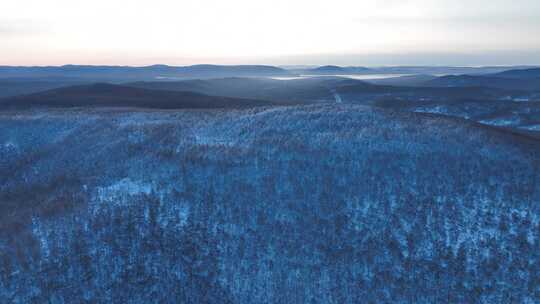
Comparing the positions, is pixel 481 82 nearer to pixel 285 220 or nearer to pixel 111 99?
pixel 111 99

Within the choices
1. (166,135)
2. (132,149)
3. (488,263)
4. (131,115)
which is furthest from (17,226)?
(488,263)

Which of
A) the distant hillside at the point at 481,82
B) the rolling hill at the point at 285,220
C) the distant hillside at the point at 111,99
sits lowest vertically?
the rolling hill at the point at 285,220

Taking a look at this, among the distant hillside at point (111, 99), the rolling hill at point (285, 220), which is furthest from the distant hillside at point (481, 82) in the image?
the rolling hill at point (285, 220)

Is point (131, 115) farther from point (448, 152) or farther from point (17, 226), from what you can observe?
point (448, 152)

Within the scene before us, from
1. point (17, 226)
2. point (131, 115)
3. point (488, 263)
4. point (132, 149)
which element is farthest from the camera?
point (131, 115)

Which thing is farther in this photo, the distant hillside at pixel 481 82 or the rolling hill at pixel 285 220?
the distant hillside at pixel 481 82

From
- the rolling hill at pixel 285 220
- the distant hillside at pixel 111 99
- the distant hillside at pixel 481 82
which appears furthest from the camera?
the distant hillside at pixel 481 82

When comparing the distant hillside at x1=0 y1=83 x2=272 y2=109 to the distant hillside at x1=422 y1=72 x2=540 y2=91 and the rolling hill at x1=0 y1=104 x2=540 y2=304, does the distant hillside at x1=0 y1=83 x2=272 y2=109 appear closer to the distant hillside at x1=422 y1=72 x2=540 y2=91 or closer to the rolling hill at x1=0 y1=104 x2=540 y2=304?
the rolling hill at x1=0 y1=104 x2=540 y2=304

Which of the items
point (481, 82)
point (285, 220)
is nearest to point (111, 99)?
point (285, 220)

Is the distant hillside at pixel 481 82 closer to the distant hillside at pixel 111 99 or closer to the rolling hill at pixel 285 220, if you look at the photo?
the distant hillside at pixel 111 99
